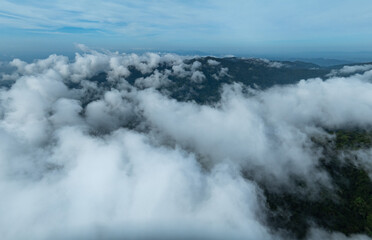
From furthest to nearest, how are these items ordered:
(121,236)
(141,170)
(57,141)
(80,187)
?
(57,141) < (141,170) < (80,187) < (121,236)

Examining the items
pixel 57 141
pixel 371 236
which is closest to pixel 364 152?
pixel 371 236

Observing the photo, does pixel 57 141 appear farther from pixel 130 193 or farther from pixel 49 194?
pixel 130 193

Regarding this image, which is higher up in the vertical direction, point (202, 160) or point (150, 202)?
point (150, 202)

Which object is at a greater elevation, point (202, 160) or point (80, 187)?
point (80, 187)

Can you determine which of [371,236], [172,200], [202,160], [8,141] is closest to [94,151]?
[8,141]

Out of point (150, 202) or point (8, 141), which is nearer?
point (150, 202)

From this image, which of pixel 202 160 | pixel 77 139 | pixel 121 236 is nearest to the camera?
pixel 121 236

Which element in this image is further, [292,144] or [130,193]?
[292,144]

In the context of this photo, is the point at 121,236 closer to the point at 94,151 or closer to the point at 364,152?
the point at 94,151

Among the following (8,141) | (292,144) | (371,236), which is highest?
(8,141)
